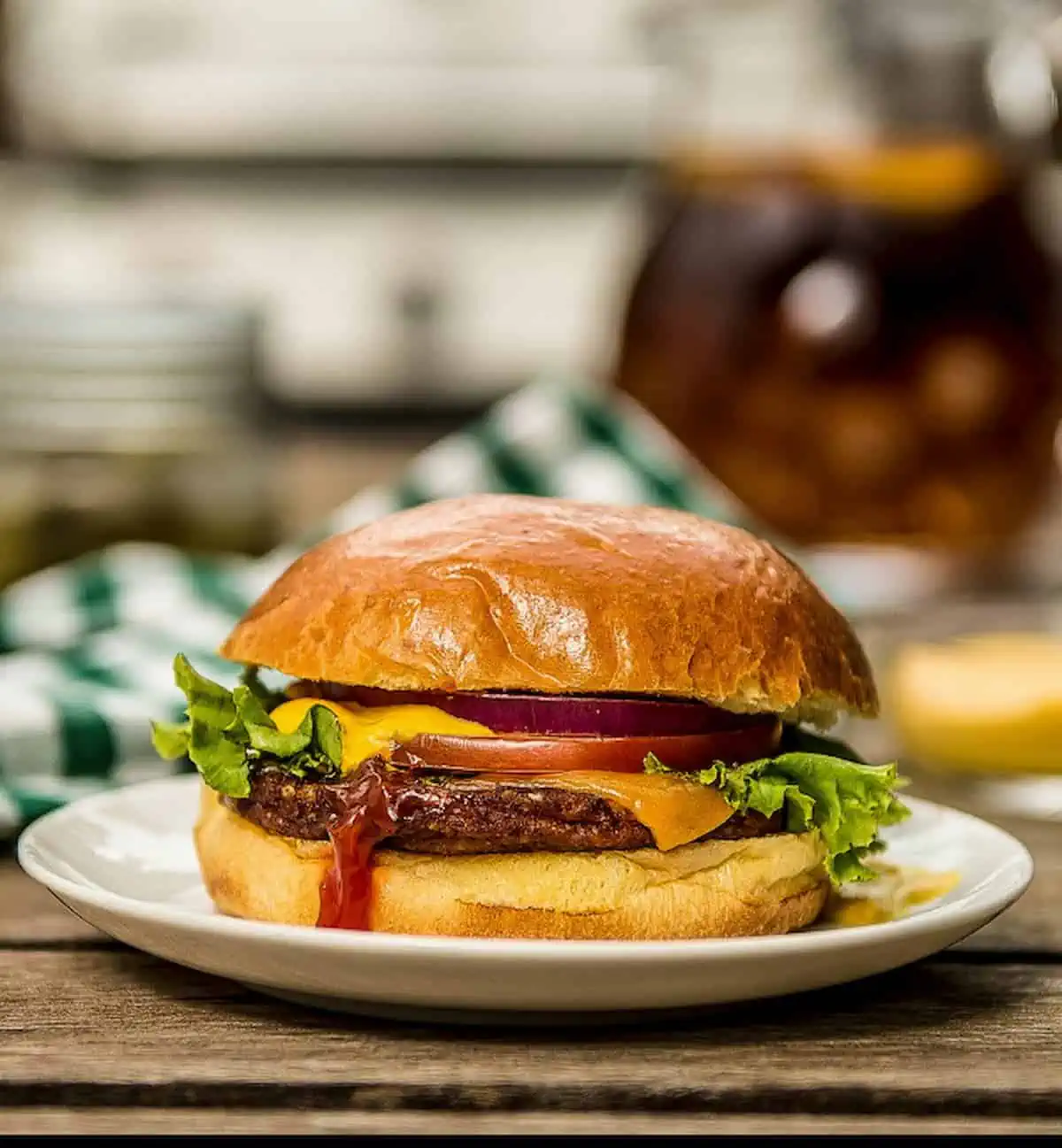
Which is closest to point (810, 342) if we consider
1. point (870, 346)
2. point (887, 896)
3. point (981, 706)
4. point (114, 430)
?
point (870, 346)

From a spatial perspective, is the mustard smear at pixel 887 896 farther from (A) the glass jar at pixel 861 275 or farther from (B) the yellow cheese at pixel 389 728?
(A) the glass jar at pixel 861 275

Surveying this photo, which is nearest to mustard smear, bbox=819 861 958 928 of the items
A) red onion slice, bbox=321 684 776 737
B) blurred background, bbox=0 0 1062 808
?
red onion slice, bbox=321 684 776 737

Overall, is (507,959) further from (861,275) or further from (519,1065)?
(861,275)

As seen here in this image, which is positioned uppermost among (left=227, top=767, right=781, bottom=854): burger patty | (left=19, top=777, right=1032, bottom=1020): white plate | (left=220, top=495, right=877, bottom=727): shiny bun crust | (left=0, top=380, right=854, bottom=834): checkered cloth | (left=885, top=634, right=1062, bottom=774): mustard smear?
(left=220, top=495, right=877, bottom=727): shiny bun crust

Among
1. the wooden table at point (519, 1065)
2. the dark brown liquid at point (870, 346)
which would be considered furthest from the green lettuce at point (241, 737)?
the dark brown liquid at point (870, 346)

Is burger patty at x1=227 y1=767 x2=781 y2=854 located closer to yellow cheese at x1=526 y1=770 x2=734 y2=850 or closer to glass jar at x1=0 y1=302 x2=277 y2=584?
yellow cheese at x1=526 y1=770 x2=734 y2=850

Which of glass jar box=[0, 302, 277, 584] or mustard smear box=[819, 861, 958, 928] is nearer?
mustard smear box=[819, 861, 958, 928]

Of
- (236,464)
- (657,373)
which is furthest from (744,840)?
(657,373)
